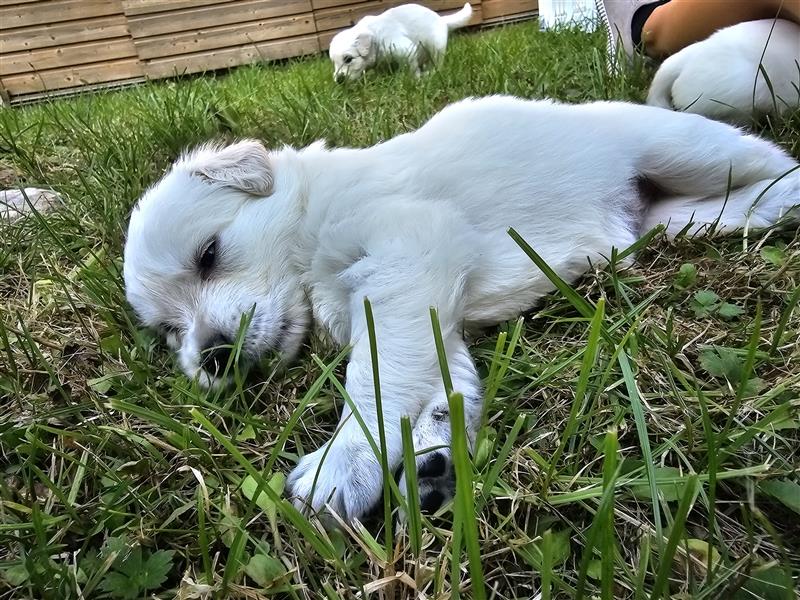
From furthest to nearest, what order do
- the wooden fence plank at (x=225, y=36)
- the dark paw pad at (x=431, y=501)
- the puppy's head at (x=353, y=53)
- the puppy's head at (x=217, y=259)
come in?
the wooden fence plank at (x=225, y=36), the puppy's head at (x=353, y=53), the puppy's head at (x=217, y=259), the dark paw pad at (x=431, y=501)

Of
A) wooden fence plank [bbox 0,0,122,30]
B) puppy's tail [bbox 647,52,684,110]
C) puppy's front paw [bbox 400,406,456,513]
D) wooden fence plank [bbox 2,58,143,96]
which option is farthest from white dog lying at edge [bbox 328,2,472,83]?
wooden fence plank [bbox 0,0,122,30]

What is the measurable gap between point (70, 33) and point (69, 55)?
40cm

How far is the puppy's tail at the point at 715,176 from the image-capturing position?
2.44 meters

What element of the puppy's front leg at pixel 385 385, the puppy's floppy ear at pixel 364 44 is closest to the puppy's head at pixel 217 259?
the puppy's front leg at pixel 385 385

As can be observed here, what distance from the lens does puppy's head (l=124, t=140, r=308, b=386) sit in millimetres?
2127

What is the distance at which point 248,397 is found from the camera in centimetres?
197

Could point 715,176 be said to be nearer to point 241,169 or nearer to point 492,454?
point 492,454

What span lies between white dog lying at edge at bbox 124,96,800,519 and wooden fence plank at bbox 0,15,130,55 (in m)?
10.6

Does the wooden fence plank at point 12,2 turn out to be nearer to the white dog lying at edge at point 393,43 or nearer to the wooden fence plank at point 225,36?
the wooden fence plank at point 225,36

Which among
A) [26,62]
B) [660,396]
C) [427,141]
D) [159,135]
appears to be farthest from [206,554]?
[26,62]

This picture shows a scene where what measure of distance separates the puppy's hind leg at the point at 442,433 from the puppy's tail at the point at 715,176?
3.97 feet

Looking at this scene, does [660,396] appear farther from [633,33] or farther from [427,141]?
[633,33]

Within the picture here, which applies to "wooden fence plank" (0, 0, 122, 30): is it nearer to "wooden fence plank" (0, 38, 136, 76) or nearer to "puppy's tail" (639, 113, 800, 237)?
"wooden fence plank" (0, 38, 136, 76)

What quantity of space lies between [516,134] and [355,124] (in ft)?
6.39
